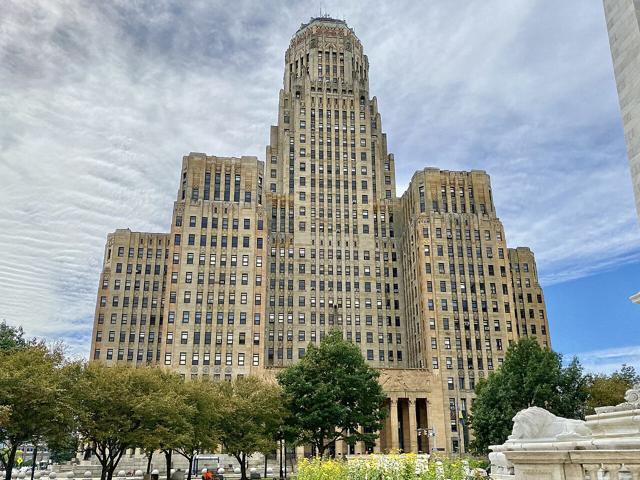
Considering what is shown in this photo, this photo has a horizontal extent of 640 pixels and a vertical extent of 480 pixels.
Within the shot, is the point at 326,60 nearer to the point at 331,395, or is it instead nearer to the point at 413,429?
the point at 413,429

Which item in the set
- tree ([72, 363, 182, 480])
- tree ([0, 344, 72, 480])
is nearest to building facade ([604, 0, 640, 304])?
tree ([0, 344, 72, 480])

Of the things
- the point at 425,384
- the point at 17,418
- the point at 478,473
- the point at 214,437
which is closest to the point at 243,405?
the point at 214,437

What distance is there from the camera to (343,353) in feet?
194

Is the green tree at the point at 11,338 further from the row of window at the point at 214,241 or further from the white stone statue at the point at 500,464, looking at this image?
the white stone statue at the point at 500,464

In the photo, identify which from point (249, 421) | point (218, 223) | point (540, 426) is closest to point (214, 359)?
point (218, 223)

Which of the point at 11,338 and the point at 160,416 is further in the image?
the point at 11,338

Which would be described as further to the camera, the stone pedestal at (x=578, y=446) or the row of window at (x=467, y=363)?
the row of window at (x=467, y=363)

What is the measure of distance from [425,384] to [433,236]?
26.5m

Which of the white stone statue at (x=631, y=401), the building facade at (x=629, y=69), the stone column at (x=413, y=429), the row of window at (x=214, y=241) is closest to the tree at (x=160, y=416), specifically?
the building facade at (x=629, y=69)

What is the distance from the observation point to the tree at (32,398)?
112 ft

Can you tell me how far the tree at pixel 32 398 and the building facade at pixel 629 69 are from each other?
33.3 metres

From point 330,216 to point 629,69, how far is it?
9163 centimetres

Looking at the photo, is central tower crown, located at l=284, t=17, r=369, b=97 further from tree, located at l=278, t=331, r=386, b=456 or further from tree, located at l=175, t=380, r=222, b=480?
tree, located at l=175, t=380, r=222, b=480

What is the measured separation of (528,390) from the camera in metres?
55.1
